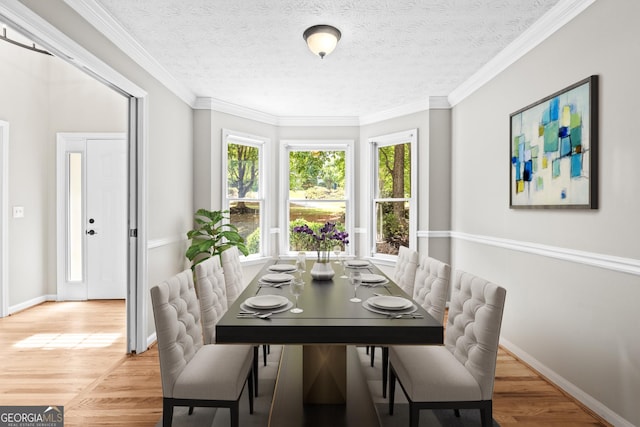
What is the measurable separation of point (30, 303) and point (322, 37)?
465 cm

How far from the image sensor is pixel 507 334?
3.22m

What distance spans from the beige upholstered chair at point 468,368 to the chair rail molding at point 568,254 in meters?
0.90

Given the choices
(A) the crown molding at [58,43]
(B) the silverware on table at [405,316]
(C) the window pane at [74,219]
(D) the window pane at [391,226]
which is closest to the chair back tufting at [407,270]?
(B) the silverware on table at [405,316]

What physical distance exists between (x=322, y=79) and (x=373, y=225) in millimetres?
2227

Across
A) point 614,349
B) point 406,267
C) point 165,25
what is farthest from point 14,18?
point 614,349

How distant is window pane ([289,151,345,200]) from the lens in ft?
17.1

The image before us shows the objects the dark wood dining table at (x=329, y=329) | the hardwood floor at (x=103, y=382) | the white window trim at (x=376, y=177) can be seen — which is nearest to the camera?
the dark wood dining table at (x=329, y=329)

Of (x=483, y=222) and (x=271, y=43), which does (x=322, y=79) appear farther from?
(x=483, y=222)

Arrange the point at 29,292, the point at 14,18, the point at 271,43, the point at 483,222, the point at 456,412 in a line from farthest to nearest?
the point at 29,292 → the point at 483,222 → the point at 271,43 → the point at 456,412 → the point at 14,18

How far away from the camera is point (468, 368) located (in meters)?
1.73

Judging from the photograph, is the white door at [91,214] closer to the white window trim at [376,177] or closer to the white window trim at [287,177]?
the white window trim at [287,177]

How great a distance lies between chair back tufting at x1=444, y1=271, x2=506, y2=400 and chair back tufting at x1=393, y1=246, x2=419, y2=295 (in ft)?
3.09

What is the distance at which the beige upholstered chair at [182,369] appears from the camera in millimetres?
1620

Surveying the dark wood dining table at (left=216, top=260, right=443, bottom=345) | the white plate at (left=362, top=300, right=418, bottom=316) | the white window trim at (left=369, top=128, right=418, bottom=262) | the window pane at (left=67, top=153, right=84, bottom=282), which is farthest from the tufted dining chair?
the window pane at (left=67, top=153, right=84, bottom=282)
